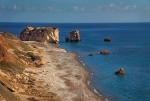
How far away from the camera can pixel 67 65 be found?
308 feet

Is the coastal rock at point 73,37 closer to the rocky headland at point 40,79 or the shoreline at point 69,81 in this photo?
the rocky headland at point 40,79

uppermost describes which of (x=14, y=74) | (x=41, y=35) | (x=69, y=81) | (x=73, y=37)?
(x=14, y=74)

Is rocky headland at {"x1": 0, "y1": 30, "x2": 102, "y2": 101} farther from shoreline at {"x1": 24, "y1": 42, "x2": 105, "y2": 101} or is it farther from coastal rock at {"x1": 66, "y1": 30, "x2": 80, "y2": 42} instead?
coastal rock at {"x1": 66, "y1": 30, "x2": 80, "y2": 42}

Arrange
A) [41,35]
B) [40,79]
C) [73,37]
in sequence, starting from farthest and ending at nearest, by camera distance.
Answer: [73,37], [41,35], [40,79]

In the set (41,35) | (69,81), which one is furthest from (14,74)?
(41,35)

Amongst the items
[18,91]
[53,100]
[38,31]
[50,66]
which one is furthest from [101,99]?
[38,31]

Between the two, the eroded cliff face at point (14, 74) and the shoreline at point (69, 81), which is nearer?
the eroded cliff face at point (14, 74)

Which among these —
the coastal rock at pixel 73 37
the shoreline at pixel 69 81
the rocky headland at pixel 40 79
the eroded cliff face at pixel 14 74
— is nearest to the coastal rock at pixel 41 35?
the coastal rock at pixel 73 37

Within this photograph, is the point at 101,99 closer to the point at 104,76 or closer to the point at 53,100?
the point at 53,100

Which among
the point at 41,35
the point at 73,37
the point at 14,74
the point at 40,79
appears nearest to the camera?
the point at 14,74

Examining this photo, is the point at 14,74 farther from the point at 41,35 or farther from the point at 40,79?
the point at 41,35

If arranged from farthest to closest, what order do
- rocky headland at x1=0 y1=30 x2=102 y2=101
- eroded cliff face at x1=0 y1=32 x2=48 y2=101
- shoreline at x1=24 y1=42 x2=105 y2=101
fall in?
1. shoreline at x1=24 y1=42 x2=105 y2=101
2. rocky headland at x1=0 y1=30 x2=102 y2=101
3. eroded cliff face at x1=0 y1=32 x2=48 y2=101

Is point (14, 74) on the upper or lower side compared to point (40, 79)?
upper

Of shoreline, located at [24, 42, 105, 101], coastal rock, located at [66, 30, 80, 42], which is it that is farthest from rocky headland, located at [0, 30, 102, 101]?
coastal rock, located at [66, 30, 80, 42]
